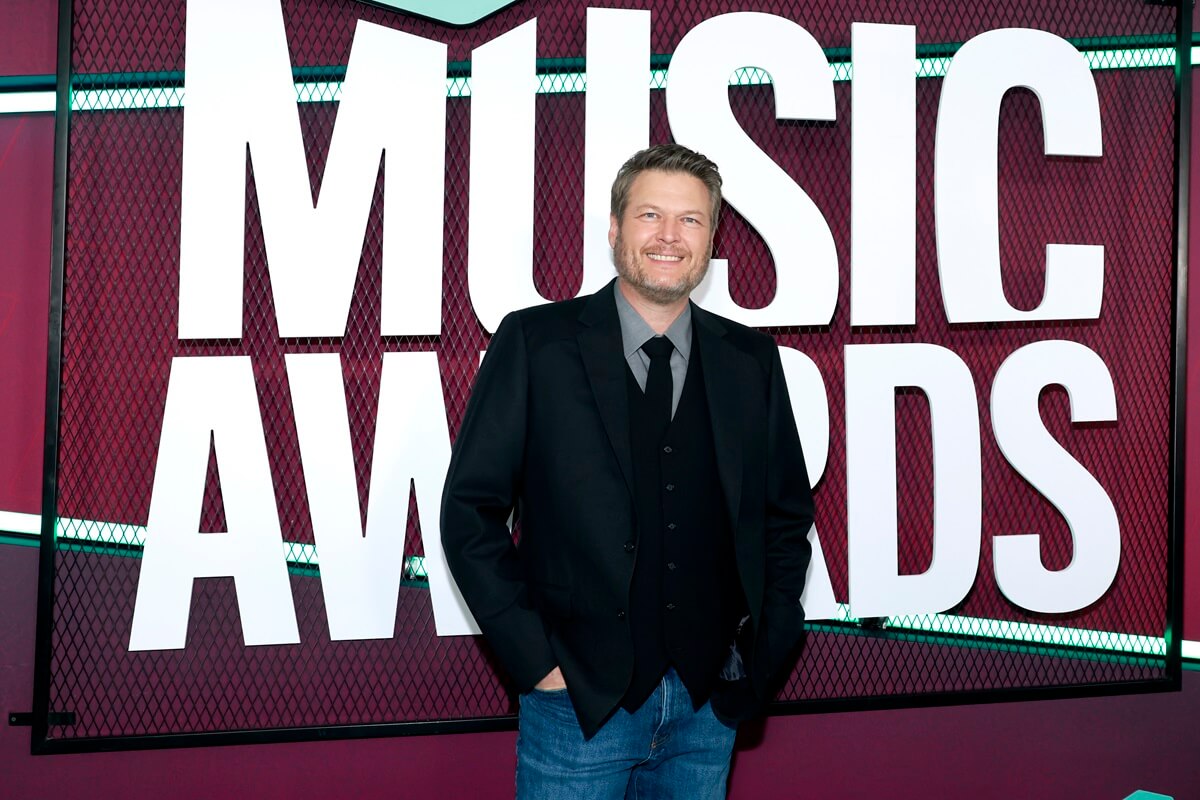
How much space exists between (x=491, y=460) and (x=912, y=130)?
1.48 meters

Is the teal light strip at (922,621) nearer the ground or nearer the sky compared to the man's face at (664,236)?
nearer the ground

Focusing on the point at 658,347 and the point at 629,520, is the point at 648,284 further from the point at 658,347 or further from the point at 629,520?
the point at 629,520

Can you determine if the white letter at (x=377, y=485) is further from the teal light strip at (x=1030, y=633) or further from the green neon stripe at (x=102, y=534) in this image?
the teal light strip at (x=1030, y=633)

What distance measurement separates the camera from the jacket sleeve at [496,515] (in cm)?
143

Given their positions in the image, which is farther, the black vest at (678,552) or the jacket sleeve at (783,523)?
the jacket sleeve at (783,523)

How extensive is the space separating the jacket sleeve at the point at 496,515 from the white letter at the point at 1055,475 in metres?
1.42

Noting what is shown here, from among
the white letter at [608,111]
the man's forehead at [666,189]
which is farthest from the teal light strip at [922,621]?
the man's forehead at [666,189]

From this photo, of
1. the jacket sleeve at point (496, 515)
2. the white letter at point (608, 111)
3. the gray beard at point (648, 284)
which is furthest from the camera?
the white letter at point (608, 111)

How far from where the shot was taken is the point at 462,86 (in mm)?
2209

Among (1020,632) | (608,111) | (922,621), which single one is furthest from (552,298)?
(1020,632)

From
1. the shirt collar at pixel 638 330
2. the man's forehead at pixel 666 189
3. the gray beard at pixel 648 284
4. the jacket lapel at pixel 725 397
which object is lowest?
the jacket lapel at pixel 725 397

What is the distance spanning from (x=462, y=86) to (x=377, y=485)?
0.96m

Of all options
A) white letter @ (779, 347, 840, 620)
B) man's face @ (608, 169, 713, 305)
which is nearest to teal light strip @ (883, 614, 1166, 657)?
white letter @ (779, 347, 840, 620)

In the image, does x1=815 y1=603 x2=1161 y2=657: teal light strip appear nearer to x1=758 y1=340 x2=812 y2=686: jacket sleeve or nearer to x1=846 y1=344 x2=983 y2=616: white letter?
x1=846 y1=344 x2=983 y2=616: white letter
